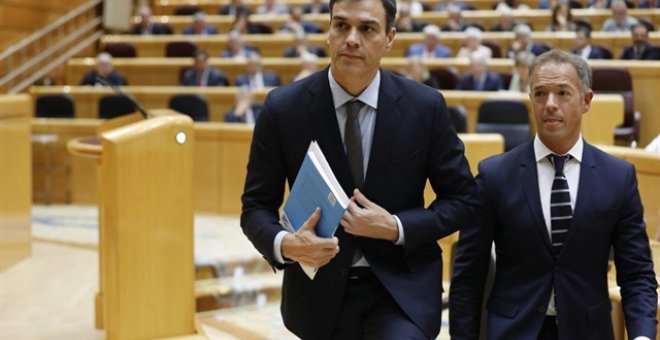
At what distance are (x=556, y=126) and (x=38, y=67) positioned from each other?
32.0 ft

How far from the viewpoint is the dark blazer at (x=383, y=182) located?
2.04 m

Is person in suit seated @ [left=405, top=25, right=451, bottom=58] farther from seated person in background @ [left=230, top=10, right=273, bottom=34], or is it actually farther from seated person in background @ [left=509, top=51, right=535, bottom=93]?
seated person in background @ [left=230, top=10, right=273, bottom=34]

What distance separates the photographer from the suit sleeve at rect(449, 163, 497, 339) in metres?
2.13

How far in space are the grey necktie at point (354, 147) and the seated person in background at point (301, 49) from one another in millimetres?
8529

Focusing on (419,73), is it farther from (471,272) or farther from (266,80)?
(471,272)

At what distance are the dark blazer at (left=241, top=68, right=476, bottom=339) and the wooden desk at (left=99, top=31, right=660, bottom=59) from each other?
7.89 m

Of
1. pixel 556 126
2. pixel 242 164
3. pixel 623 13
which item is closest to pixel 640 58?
pixel 623 13

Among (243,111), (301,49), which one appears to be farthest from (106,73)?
(243,111)

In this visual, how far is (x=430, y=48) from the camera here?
10094 millimetres

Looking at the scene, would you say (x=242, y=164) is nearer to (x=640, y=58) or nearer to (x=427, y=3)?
(x=640, y=58)

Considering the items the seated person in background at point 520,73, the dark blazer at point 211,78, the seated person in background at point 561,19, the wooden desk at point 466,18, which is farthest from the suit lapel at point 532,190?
the wooden desk at point 466,18

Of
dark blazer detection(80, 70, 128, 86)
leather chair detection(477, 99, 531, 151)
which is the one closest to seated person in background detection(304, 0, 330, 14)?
dark blazer detection(80, 70, 128, 86)

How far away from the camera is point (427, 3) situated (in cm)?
1302

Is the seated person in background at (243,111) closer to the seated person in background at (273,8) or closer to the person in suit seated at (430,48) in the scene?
the person in suit seated at (430,48)
